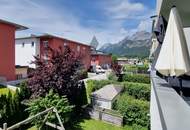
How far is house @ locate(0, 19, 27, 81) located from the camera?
71.7ft

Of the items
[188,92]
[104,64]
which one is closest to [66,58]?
[188,92]

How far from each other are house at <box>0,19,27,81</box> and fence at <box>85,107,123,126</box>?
1321 cm

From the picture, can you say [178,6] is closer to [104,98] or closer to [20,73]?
[104,98]

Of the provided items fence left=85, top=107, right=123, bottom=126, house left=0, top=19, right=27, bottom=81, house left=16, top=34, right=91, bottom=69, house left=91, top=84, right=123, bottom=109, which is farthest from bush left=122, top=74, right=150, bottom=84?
house left=0, top=19, right=27, bottom=81

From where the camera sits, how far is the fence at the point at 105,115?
1361 centimetres

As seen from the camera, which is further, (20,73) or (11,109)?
(20,73)

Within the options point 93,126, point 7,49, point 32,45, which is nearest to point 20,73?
point 7,49

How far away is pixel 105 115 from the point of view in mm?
14195

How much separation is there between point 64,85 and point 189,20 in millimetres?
10000

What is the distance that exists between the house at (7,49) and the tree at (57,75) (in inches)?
407

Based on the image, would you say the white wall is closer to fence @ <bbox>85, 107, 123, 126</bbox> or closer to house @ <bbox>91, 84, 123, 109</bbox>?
house @ <bbox>91, 84, 123, 109</bbox>

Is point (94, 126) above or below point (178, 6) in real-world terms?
below

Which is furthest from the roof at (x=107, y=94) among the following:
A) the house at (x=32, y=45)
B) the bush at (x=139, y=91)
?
the house at (x=32, y=45)

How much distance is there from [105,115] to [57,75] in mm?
4918
